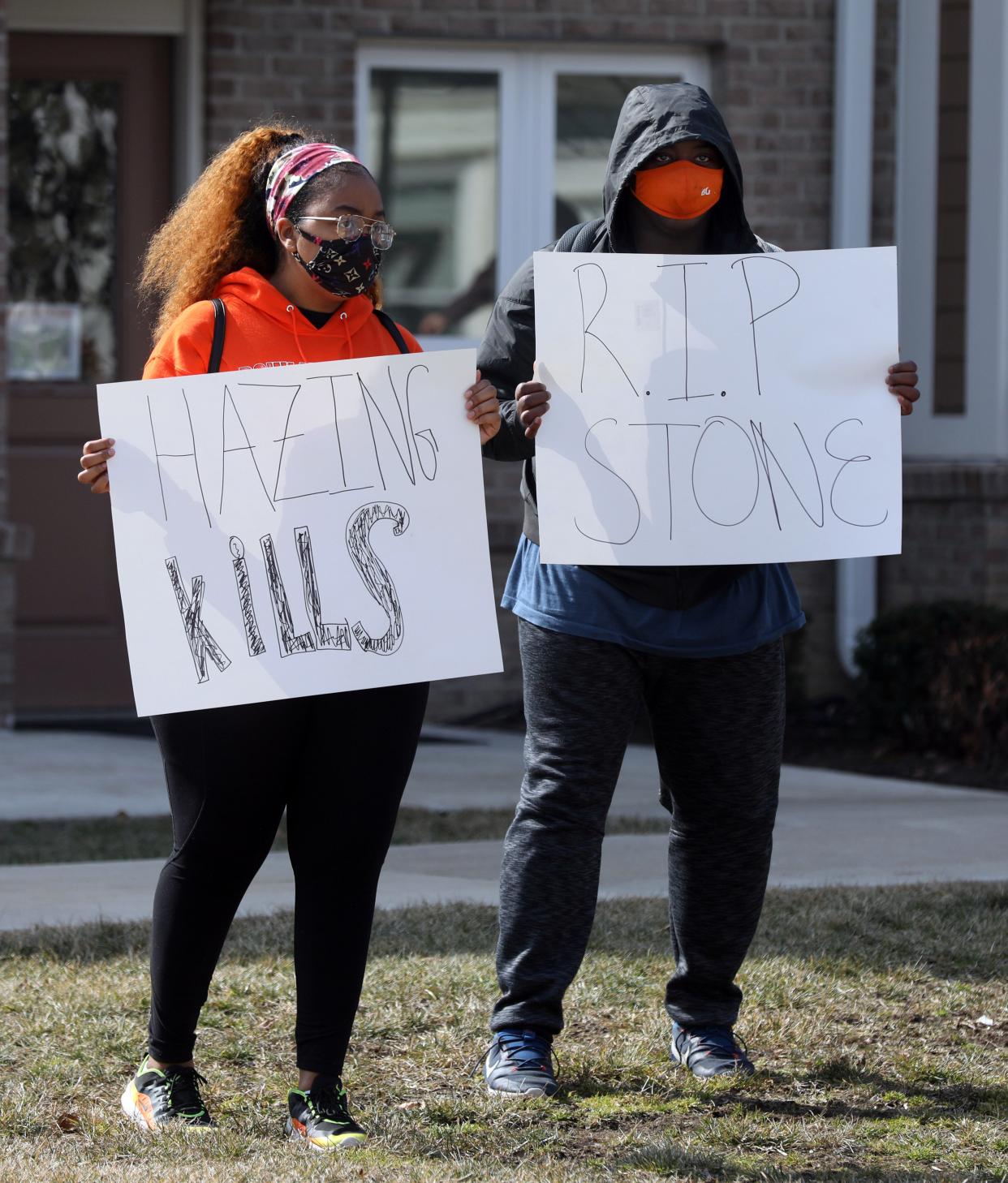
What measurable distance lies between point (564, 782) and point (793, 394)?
0.86 metres

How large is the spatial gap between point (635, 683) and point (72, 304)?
6.35 m

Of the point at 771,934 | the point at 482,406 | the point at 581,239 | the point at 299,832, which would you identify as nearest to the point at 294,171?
the point at 482,406

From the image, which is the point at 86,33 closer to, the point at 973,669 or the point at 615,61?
the point at 615,61

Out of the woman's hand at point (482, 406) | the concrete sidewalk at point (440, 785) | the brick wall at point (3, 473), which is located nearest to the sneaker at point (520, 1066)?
the woman's hand at point (482, 406)

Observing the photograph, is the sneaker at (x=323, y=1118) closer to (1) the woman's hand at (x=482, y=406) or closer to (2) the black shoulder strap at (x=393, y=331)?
(1) the woman's hand at (x=482, y=406)

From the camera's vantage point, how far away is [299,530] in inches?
133

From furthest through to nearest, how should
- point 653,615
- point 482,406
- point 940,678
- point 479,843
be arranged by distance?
point 940,678 → point 479,843 → point 653,615 → point 482,406

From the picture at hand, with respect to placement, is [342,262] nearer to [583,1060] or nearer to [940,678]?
[583,1060]

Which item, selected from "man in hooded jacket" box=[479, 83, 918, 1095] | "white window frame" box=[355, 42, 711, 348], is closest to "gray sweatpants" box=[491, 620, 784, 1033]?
"man in hooded jacket" box=[479, 83, 918, 1095]

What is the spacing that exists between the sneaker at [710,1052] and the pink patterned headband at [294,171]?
179 centimetres

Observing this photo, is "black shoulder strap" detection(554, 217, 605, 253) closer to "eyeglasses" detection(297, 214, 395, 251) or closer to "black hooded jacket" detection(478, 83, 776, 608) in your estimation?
"black hooded jacket" detection(478, 83, 776, 608)

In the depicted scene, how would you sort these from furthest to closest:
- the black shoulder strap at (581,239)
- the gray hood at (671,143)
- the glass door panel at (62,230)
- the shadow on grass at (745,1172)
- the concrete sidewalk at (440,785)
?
the glass door panel at (62,230)
the concrete sidewalk at (440,785)
the black shoulder strap at (581,239)
the gray hood at (671,143)
the shadow on grass at (745,1172)

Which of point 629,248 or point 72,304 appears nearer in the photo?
point 629,248

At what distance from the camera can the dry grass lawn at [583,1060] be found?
326 cm
